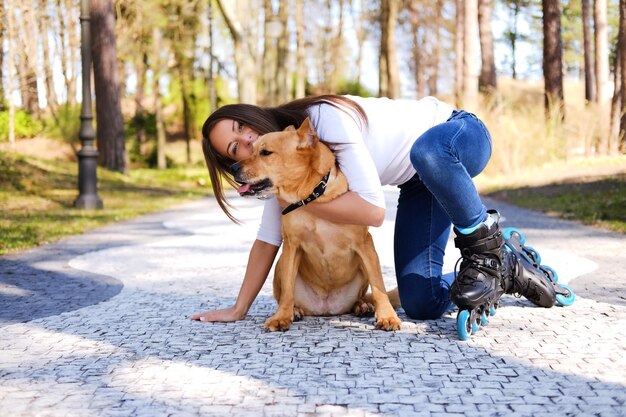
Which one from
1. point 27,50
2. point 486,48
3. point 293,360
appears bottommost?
point 293,360

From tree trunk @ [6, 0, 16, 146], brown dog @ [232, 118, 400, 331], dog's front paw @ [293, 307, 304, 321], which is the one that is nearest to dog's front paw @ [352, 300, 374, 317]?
brown dog @ [232, 118, 400, 331]

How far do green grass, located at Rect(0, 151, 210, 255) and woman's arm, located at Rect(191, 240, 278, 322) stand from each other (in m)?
4.05

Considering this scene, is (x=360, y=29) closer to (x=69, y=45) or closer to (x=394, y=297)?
(x=69, y=45)

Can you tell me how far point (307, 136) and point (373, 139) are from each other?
0.46 meters

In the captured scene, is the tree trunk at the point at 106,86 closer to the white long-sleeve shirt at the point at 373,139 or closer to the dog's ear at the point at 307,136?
the white long-sleeve shirt at the point at 373,139

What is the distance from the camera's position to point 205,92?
3597 cm

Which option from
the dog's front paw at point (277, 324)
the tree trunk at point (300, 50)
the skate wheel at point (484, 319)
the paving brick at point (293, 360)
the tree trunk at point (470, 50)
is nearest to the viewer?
the paving brick at point (293, 360)

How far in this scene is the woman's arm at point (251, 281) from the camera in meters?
4.15

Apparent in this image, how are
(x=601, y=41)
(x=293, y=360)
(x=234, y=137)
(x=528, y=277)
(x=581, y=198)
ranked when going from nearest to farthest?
(x=293, y=360)
(x=234, y=137)
(x=528, y=277)
(x=581, y=198)
(x=601, y=41)

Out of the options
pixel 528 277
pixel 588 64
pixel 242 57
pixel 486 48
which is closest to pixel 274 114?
pixel 528 277

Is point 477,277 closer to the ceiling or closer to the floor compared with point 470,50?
closer to the floor

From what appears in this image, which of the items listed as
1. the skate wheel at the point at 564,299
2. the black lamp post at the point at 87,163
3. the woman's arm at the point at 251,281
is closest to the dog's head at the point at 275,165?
the woman's arm at the point at 251,281

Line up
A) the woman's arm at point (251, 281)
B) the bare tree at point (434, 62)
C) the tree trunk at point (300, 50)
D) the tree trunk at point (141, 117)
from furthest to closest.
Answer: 1. the bare tree at point (434, 62)
2. the tree trunk at point (300, 50)
3. the tree trunk at point (141, 117)
4. the woman's arm at point (251, 281)

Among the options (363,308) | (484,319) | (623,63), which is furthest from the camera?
(623,63)
